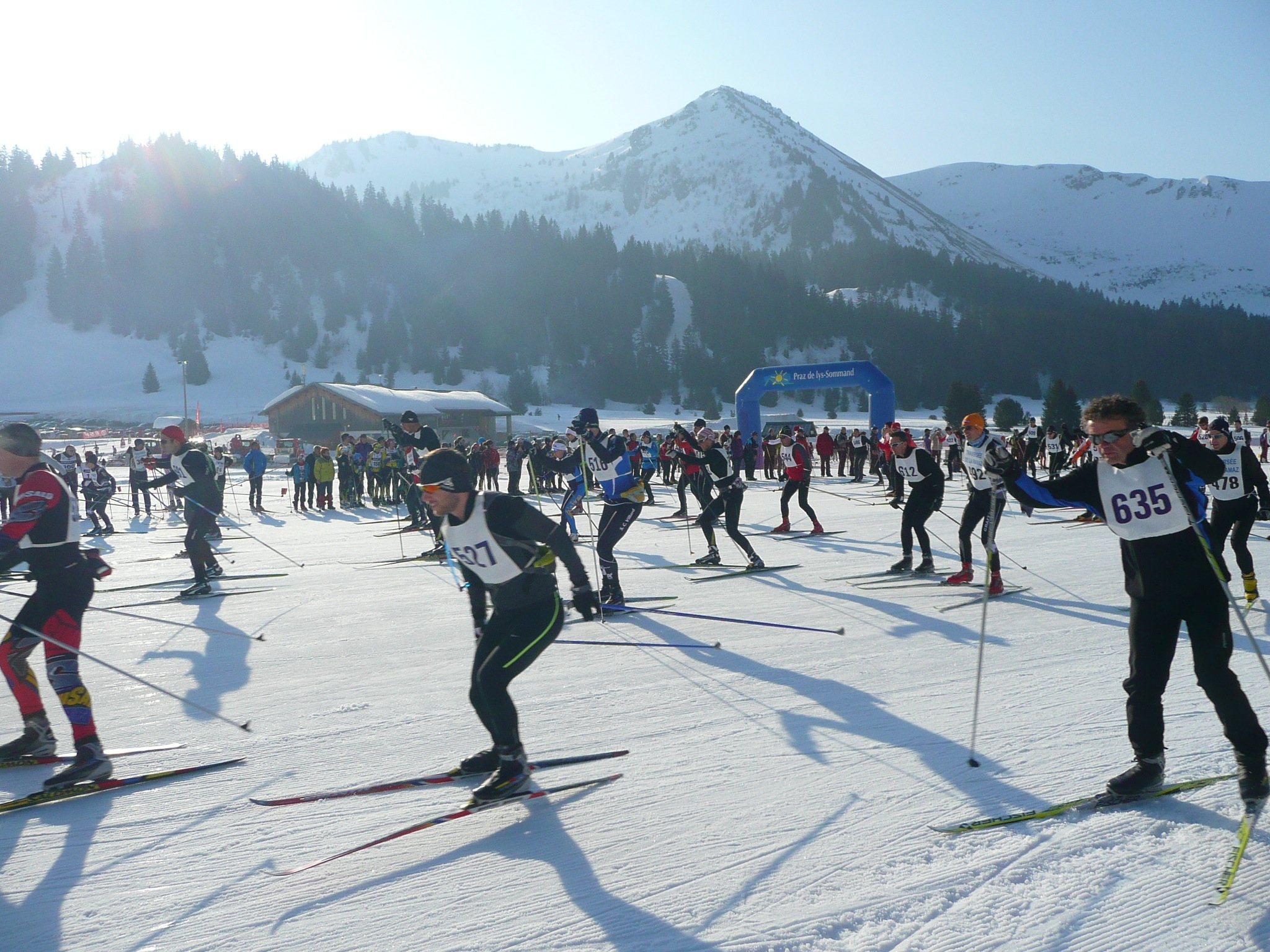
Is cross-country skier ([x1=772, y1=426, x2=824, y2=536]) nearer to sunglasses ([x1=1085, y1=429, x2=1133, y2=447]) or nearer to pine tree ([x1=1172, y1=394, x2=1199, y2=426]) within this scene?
sunglasses ([x1=1085, y1=429, x2=1133, y2=447])

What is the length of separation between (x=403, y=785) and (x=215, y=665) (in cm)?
312

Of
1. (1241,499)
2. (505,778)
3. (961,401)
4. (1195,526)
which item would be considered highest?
(961,401)

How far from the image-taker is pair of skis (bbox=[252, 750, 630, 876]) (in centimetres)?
324

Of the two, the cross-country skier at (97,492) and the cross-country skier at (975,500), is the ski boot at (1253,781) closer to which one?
A: the cross-country skier at (975,500)

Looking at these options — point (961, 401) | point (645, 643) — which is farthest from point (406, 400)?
point (645, 643)

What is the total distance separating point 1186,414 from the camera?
47594 mm

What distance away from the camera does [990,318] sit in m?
99.4

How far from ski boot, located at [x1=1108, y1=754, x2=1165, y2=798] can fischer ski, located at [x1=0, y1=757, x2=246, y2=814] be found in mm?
4075

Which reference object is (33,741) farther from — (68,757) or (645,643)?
(645,643)

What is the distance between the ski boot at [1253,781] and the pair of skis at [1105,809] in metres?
0.01

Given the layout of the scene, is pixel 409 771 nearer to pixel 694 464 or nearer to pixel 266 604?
pixel 266 604

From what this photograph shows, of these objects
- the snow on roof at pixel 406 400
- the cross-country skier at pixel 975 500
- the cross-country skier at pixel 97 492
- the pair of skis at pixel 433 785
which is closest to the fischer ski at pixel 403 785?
the pair of skis at pixel 433 785

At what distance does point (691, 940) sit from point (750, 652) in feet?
11.7

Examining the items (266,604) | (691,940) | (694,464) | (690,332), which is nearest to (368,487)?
(694,464)
